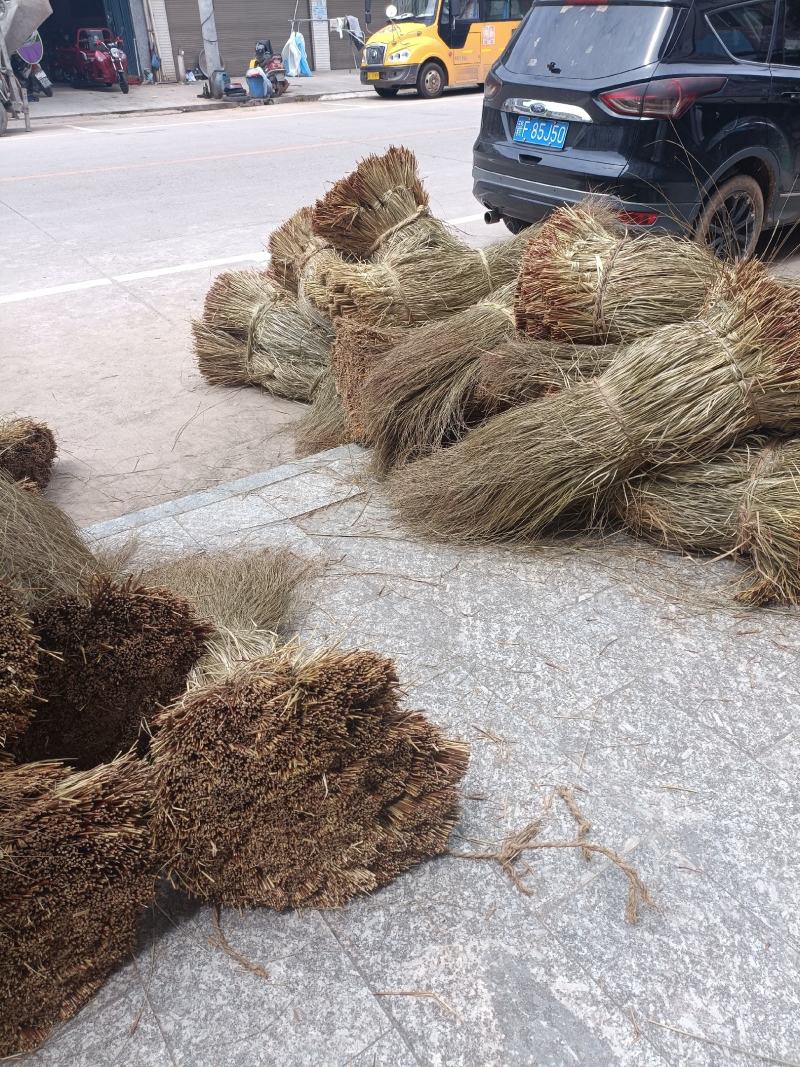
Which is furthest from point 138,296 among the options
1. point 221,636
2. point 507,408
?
point 221,636

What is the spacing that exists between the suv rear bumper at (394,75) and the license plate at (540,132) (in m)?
13.9

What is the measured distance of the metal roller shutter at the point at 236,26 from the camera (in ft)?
76.3

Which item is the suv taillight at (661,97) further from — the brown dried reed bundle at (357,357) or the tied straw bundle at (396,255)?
the brown dried reed bundle at (357,357)

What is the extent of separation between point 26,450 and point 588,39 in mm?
4481

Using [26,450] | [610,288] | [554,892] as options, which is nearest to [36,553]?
[554,892]

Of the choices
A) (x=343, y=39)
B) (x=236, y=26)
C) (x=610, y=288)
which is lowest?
(x=610, y=288)

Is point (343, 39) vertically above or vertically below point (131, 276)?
above

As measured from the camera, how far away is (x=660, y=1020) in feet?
5.10

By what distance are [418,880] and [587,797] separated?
1.59ft

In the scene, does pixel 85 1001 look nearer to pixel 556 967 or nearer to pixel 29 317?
pixel 556 967

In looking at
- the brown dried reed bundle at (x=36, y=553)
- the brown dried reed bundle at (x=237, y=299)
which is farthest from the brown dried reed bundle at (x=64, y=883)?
the brown dried reed bundle at (x=237, y=299)

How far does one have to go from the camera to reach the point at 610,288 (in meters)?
3.09

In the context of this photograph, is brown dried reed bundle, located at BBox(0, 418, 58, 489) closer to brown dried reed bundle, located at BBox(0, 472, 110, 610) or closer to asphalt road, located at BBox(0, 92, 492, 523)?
asphalt road, located at BBox(0, 92, 492, 523)

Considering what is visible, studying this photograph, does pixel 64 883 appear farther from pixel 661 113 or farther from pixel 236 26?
pixel 236 26
